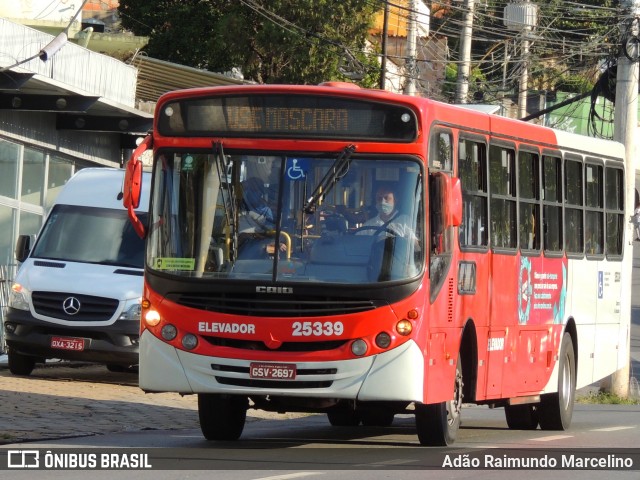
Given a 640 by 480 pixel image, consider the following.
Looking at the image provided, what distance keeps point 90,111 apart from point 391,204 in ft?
52.9

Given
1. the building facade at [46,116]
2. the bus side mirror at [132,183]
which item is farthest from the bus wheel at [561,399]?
the building facade at [46,116]

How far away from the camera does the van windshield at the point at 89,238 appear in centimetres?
1962

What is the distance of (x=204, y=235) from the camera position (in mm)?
11836

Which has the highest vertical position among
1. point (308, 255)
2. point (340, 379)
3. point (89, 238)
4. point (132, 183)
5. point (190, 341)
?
point (132, 183)

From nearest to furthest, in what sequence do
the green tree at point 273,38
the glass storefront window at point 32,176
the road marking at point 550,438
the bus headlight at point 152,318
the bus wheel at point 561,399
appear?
the bus headlight at point 152,318 < the road marking at point 550,438 < the bus wheel at point 561,399 < the glass storefront window at point 32,176 < the green tree at point 273,38

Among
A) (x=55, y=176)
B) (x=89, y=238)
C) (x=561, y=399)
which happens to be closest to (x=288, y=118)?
(x=561, y=399)

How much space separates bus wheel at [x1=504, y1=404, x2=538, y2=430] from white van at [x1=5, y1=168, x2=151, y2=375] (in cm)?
472

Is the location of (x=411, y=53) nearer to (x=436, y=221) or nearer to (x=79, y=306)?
(x=79, y=306)

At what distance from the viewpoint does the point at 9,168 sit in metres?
25.3

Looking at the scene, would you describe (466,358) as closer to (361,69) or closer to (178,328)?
(178,328)

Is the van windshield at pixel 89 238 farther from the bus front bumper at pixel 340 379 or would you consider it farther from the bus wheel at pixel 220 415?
the bus front bumper at pixel 340 379

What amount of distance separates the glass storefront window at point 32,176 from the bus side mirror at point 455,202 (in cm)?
1511

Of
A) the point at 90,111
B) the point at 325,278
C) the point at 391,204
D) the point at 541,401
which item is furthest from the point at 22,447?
the point at 90,111

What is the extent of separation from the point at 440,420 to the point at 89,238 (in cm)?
864
